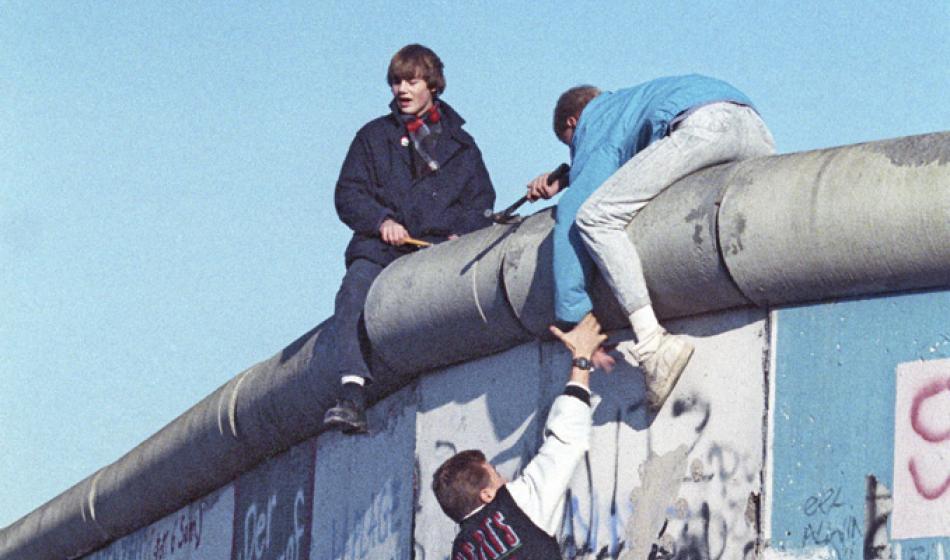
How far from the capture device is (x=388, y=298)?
25.3ft

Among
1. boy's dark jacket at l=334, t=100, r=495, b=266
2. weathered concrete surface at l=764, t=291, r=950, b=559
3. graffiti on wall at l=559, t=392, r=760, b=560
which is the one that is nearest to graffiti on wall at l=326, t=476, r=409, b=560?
boy's dark jacket at l=334, t=100, r=495, b=266

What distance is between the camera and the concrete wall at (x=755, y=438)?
5531 mm

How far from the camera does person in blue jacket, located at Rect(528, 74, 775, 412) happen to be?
6.23 m

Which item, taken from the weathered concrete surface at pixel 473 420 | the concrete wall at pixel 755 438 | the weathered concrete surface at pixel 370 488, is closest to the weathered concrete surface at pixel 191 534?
the weathered concrete surface at pixel 370 488

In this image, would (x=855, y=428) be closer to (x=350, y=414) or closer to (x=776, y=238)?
(x=776, y=238)

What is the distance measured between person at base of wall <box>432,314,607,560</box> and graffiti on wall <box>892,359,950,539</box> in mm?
1016

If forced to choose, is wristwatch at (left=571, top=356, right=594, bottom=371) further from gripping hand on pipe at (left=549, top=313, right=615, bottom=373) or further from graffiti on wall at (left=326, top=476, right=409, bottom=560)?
graffiti on wall at (left=326, top=476, right=409, bottom=560)

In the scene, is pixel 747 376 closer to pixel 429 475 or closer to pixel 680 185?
pixel 680 185

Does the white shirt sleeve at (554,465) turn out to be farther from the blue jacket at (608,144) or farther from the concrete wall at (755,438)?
the blue jacket at (608,144)

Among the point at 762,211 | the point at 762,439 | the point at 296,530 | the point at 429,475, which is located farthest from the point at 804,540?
the point at 296,530

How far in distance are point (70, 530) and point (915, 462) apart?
30.2ft

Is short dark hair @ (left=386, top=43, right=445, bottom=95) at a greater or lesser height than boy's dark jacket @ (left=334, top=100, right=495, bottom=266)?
greater

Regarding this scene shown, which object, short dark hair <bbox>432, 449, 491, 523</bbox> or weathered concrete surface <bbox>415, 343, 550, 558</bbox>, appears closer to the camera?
short dark hair <bbox>432, 449, 491, 523</bbox>

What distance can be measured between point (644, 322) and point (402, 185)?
204 centimetres
